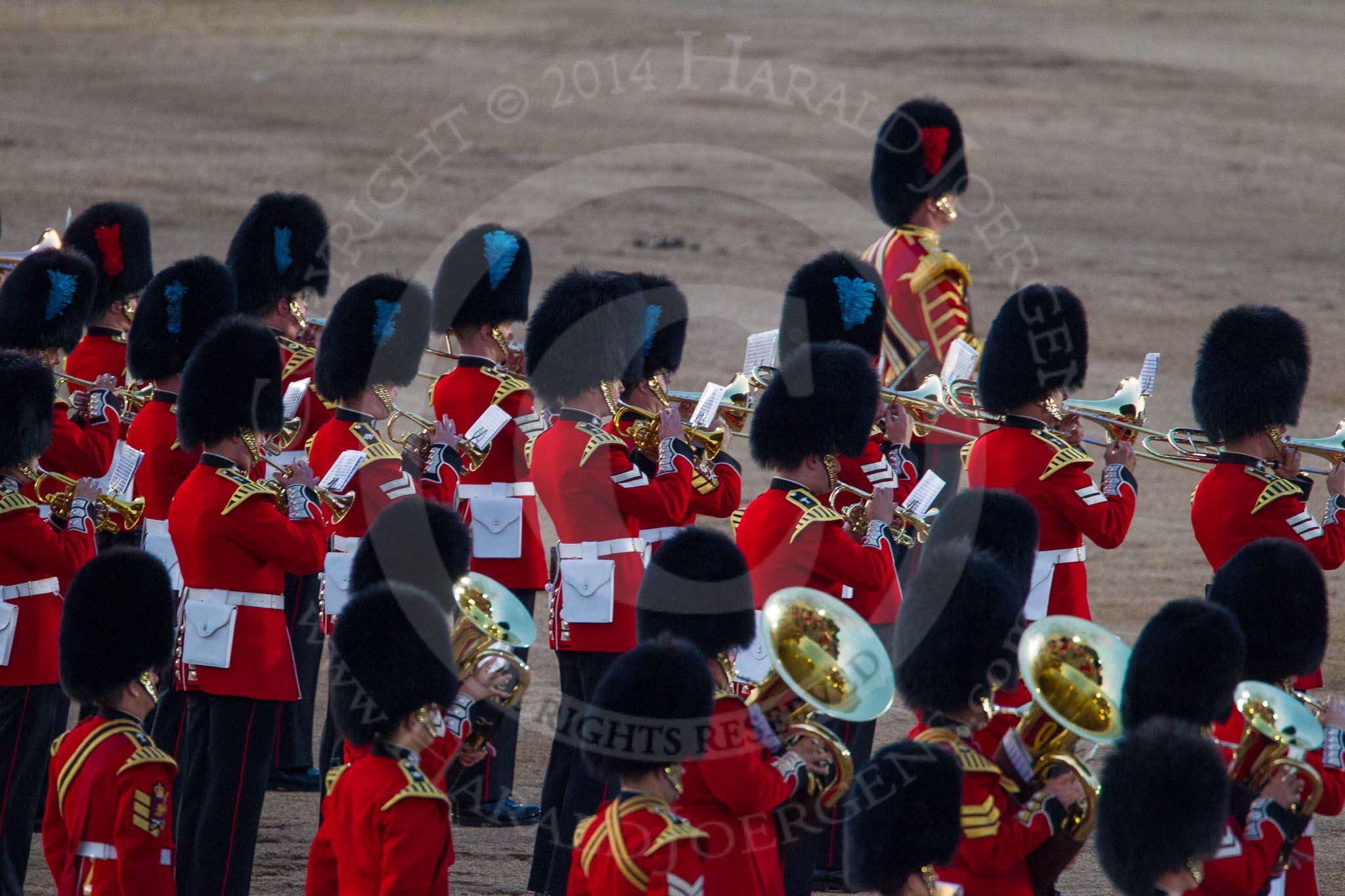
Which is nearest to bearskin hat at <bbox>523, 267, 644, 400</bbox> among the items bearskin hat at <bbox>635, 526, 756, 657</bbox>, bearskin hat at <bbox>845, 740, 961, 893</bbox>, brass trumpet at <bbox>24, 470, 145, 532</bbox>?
brass trumpet at <bbox>24, 470, 145, 532</bbox>

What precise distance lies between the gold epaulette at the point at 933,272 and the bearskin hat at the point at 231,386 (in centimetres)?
245

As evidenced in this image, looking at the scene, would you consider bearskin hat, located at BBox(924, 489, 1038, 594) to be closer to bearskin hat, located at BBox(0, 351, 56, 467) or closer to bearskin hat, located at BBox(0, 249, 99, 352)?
bearskin hat, located at BBox(0, 351, 56, 467)

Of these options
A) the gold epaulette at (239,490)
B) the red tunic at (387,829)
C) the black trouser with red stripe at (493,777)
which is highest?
the gold epaulette at (239,490)

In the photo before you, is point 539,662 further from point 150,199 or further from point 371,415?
point 150,199

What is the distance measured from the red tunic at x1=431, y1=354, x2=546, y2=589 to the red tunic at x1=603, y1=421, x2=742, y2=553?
1.42ft

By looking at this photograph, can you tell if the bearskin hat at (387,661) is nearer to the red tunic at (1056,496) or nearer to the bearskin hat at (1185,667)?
the bearskin hat at (1185,667)

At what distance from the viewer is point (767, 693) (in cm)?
393

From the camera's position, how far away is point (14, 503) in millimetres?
4820

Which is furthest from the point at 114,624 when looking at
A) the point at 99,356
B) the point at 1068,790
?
the point at 99,356

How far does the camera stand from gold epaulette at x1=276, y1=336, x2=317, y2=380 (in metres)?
6.25

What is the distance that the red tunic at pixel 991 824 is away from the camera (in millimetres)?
3666

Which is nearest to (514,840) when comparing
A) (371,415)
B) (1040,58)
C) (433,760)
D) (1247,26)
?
(371,415)

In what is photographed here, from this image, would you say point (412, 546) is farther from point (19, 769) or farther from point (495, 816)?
point (495, 816)

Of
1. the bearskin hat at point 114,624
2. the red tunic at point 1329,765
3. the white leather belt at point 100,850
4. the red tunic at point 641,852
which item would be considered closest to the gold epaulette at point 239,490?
the bearskin hat at point 114,624
